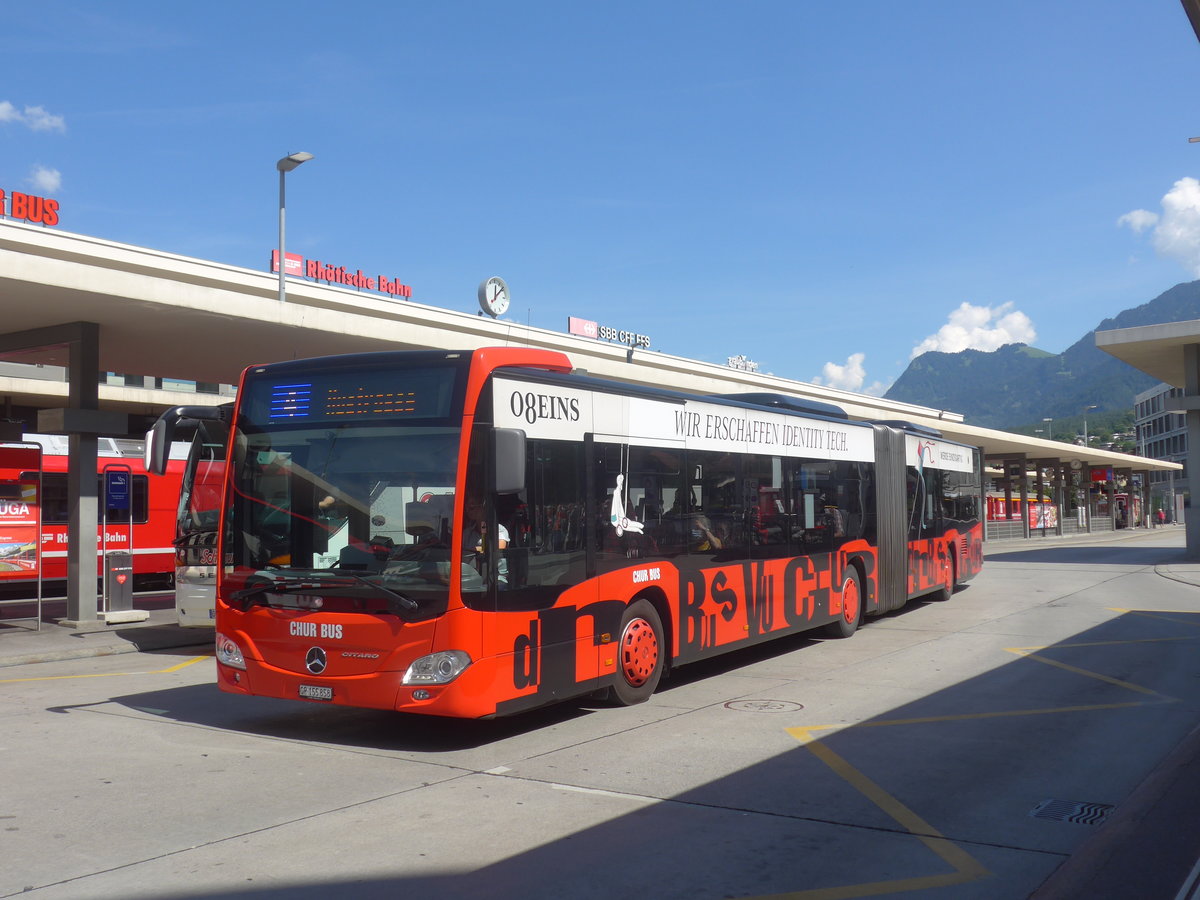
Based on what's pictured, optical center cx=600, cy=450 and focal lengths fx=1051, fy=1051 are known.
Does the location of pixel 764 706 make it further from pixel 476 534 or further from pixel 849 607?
pixel 849 607

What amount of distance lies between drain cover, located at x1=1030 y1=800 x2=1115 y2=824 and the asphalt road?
0.02m

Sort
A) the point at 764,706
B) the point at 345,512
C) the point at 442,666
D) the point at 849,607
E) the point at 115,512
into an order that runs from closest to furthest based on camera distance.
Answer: the point at 442,666 < the point at 345,512 < the point at 764,706 < the point at 849,607 < the point at 115,512

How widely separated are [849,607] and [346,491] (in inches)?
351

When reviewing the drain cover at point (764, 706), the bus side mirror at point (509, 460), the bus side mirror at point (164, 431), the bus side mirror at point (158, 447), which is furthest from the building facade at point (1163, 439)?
the bus side mirror at point (158, 447)

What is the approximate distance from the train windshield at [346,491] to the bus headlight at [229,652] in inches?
16.6

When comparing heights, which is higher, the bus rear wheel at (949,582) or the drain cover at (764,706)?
the bus rear wheel at (949,582)

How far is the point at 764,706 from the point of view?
9680mm

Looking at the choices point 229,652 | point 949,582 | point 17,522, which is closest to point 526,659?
point 229,652

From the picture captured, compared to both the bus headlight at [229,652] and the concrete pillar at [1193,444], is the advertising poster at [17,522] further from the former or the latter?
the concrete pillar at [1193,444]

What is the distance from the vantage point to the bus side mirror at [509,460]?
7.64 metres

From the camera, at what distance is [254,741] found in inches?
332

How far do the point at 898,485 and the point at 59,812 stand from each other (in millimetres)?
13216

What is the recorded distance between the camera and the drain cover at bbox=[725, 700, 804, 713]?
9469 millimetres

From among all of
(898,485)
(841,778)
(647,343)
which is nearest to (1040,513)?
(647,343)
